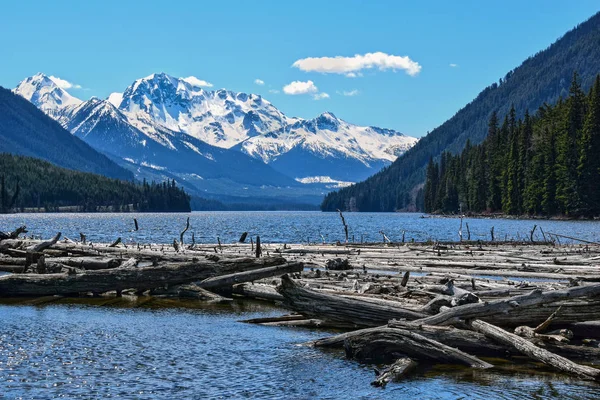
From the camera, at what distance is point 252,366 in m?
18.4

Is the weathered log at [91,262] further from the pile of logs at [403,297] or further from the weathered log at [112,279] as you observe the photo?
the weathered log at [112,279]

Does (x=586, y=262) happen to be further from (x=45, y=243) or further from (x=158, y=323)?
(x=45, y=243)

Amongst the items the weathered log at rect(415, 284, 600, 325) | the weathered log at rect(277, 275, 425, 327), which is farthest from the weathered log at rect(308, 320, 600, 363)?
the weathered log at rect(277, 275, 425, 327)

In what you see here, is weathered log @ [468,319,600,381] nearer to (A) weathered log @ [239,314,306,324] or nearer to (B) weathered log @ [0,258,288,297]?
(A) weathered log @ [239,314,306,324]

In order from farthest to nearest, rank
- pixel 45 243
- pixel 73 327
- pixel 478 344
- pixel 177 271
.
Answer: pixel 45 243
pixel 177 271
pixel 73 327
pixel 478 344

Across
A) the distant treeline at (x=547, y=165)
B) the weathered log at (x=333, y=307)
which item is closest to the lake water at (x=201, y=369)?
the weathered log at (x=333, y=307)

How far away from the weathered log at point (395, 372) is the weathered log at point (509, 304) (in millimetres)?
1546

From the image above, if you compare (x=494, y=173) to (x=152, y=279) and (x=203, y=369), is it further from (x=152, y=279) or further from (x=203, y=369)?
(x=203, y=369)

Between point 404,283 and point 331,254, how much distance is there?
82.5ft

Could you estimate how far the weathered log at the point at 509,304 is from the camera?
17.9 m

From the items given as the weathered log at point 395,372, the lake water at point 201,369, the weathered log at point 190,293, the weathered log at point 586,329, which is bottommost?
the lake water at point 201,369

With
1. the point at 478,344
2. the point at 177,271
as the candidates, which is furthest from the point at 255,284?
the point at 478,344

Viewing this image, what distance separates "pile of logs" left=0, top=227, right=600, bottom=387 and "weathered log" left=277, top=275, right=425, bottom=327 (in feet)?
0.11

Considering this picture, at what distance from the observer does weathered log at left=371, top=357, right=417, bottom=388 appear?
16.2 m
